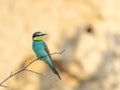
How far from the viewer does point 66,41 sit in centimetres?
208

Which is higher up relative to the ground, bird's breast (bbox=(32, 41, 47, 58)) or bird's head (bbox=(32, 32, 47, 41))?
bird's head (bbox=(32, 32, 47, 41))

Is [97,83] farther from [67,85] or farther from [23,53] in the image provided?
[23,53]

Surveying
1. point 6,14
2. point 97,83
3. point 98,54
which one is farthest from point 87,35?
point 6,14

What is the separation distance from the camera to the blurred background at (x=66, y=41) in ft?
6.68

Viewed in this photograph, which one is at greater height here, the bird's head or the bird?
the bird's head

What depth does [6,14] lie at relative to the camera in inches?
80.0

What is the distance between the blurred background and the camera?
6.68 ft

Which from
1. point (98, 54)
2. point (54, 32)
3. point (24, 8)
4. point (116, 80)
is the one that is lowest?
point (116, 80)

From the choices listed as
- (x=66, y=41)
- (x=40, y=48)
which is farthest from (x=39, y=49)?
(x=66, y=41)

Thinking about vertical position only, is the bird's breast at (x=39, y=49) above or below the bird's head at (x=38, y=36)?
below

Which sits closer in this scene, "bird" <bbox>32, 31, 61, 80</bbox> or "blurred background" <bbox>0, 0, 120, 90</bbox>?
"bird" <bbox>32, 31, 61, 80</bbox>

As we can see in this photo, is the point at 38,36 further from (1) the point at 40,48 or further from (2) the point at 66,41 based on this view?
(2) the point at 66,41

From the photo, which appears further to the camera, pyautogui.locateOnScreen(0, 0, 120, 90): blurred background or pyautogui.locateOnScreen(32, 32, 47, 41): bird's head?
pyautogui.locateOnScreen(0, 0, 120, 90): blurred background

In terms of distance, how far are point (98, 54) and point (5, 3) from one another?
537 mm
